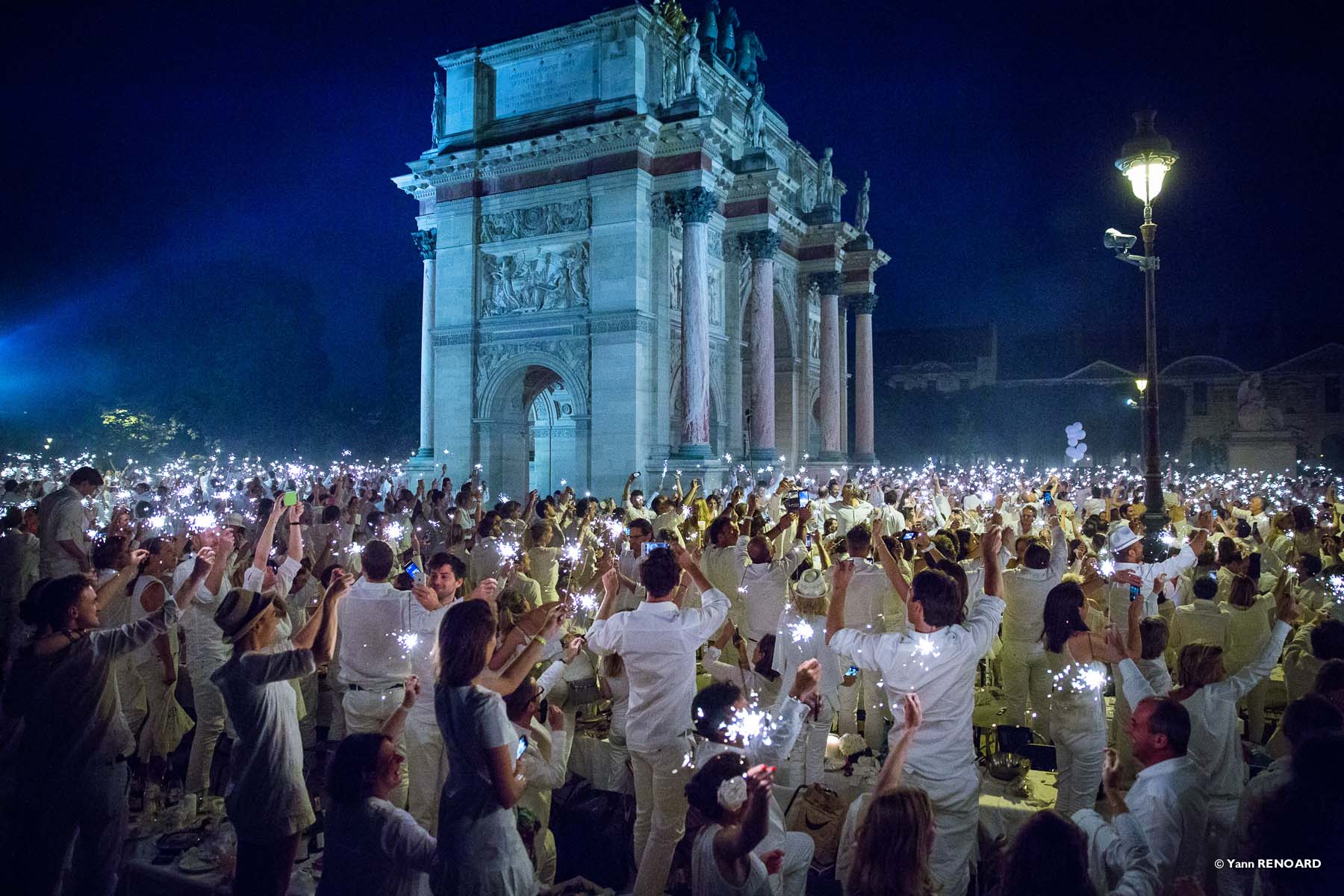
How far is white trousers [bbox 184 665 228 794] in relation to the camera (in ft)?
20.2

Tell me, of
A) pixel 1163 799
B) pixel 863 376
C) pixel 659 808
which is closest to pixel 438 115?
pixel 863 376

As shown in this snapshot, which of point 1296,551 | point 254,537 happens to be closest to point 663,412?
point 254,537

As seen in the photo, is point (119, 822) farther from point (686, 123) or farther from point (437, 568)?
point (686, 123)

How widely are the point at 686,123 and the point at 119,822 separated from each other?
75.1 ft

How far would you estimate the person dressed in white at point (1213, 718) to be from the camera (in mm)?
4461

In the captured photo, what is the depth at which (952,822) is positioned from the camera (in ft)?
13.9

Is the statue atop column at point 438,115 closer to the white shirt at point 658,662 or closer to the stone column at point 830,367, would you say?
the stone column at point 830,367

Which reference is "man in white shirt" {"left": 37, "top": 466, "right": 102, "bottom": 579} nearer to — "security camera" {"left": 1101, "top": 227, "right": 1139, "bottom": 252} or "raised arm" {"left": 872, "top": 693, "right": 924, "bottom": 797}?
"raised arm" {"left": 872, "top": 693, "right": 924, "bottom": 797}

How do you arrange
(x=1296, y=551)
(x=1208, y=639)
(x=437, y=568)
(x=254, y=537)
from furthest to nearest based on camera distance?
(x=254, y=537) → (x=1296, y=551) → (x=1208, y=639) → (x=437, y=568)

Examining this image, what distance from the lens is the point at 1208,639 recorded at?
7.17m

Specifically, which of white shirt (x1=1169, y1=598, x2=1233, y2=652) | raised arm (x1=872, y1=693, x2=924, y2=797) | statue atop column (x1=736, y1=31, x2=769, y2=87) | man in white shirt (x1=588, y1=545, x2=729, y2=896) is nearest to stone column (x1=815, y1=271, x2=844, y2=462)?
statue atop column (x1=736, y1=31, x2=769, y2=87)

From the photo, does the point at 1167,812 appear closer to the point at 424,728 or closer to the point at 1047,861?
the point at 1047,861

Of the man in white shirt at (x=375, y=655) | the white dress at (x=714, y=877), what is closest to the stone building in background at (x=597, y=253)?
the man in white shirt at (x=375, y=655)

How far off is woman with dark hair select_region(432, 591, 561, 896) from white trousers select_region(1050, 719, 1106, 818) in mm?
3744
